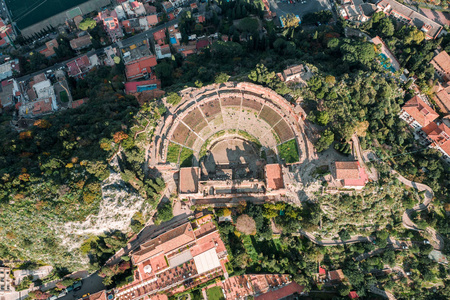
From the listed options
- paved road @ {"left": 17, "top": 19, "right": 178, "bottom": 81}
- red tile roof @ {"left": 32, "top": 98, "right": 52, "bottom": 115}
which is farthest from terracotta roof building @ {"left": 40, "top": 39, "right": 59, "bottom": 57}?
red tile roof @ {"left": 32, "top": 98, "right": 52, "bottom": 115}

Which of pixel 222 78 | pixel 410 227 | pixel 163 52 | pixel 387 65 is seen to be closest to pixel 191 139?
pixel 222 78

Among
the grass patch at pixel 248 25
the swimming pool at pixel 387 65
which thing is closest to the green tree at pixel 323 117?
the swimming pool at pixel 387 65

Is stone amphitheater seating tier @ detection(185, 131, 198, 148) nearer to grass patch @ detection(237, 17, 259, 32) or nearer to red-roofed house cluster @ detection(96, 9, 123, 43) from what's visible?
grass patch @ detection(237, 17, 259, 32)

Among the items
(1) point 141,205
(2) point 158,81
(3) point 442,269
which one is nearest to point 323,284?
(3) point 442,269

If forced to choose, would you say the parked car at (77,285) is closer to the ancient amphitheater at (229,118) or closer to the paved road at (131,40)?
the ancient amphitheater at (229,118)

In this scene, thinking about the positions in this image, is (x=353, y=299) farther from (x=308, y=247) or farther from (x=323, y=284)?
(x=308, y=247)

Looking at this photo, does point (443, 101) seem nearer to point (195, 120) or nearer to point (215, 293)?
point (195, 120)
